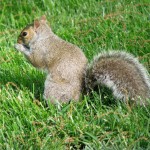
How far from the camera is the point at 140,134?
302 cm

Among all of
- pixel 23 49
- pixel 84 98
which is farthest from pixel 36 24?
pixel 84 98

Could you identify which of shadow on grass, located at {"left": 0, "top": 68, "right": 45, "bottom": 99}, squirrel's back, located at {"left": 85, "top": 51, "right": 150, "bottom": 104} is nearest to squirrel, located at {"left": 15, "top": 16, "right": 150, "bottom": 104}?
squirrel's back, located at {"left": 85, "top": 51, "right": 150, "bottom": 104}

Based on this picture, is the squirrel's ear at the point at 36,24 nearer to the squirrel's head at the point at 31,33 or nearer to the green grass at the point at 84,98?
the squirrel's head at the point at 31,33

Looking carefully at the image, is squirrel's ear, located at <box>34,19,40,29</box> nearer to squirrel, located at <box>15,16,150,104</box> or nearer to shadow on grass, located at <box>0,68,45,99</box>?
squirrel, located at <box>15,16,150,104</box>

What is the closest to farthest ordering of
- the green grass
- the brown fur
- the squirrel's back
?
the green grass
the squirrel's back
the brown fur

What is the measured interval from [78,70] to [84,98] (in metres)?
0.19

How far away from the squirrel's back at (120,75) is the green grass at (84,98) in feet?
0.30

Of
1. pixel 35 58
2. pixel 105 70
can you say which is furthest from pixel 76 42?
Answer: pixel 105 70

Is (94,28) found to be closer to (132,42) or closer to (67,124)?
(132,42)

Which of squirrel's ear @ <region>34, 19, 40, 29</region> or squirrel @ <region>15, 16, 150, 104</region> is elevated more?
squirrel's ear @ <region>34, 19, 40, 29</region>

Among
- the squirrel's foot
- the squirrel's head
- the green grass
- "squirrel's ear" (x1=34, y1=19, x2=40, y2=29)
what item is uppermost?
"squirrel's ear" (x1=34, y1=19, x2=40, y2=29)

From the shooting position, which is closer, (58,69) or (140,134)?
(140,134)

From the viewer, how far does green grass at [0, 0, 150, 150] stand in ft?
10.1

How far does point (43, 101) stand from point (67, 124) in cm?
44
